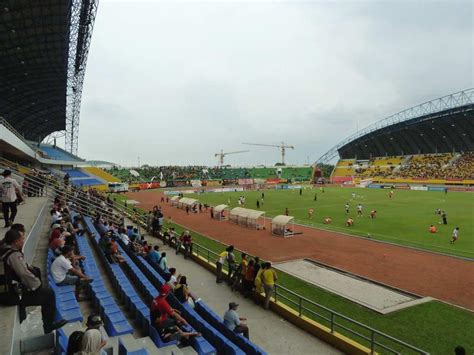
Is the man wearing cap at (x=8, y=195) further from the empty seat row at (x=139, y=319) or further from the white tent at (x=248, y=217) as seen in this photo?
the white tent at (x=248, y=217)

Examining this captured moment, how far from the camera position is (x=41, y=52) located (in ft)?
121

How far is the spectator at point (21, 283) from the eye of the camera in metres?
5.24

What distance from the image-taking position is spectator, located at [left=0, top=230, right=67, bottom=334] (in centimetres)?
524

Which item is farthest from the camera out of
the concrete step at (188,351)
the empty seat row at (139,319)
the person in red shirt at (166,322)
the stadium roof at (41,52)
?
the stadium roof at (41,52)

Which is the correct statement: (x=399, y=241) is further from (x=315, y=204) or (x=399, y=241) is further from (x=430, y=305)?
(x=315, y=204)

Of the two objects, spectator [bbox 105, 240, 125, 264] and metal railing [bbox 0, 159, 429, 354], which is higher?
spectator [bbox 105, 240, 125, 264]

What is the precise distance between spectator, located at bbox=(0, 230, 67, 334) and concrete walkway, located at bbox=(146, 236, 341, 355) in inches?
239

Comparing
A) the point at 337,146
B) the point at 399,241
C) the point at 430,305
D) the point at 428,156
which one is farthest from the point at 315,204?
the point at 337,146

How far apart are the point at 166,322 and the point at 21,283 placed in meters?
3.57

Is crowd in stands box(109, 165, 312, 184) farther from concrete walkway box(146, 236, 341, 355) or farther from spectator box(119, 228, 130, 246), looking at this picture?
concrete walkway box(146, 236, 341, 355)

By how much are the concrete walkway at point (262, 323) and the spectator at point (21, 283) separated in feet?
19.9

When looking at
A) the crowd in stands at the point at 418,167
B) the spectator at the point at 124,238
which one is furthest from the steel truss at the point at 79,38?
Result: the crowd in stands at the point at 418,167

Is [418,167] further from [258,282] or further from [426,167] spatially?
[258,282]

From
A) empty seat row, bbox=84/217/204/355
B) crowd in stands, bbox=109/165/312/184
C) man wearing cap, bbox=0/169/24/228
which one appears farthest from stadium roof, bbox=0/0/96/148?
crowd in stands, bbox=109/165/312/184
